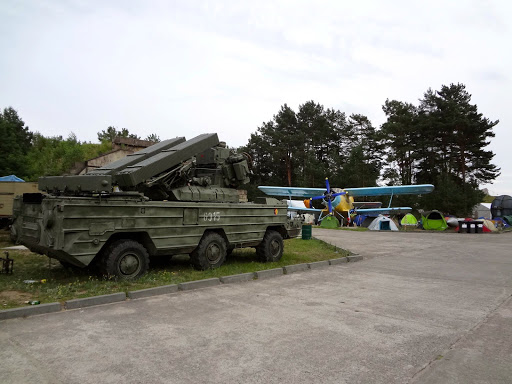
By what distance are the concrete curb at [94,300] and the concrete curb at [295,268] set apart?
426 centimetres

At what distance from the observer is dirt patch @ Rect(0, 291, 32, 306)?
5614 mm

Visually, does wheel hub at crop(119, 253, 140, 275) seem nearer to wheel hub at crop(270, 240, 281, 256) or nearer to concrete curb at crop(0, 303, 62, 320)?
concrete curb at crop(0, 303, 62, 320)

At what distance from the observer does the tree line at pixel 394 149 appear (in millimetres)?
38344

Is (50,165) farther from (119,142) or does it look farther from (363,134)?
(363,134)

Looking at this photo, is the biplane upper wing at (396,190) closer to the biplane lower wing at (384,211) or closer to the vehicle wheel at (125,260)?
the biplane lower wing at (384,211)

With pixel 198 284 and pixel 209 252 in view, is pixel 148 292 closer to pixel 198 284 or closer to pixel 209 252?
pixel 198 284

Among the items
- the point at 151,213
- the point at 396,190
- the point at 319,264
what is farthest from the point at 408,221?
the point at 151,213

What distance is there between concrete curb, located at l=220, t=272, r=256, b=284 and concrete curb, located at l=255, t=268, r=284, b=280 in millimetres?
160

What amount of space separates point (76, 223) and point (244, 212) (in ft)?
13.0

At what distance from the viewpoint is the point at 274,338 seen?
15.0 ft

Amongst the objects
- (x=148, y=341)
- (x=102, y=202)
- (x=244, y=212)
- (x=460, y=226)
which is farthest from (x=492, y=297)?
(x=460, y=226)

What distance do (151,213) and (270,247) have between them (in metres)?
3.78

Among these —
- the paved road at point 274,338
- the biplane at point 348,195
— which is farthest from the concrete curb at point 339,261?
the biplane at point 348,195

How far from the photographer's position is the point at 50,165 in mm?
36469
